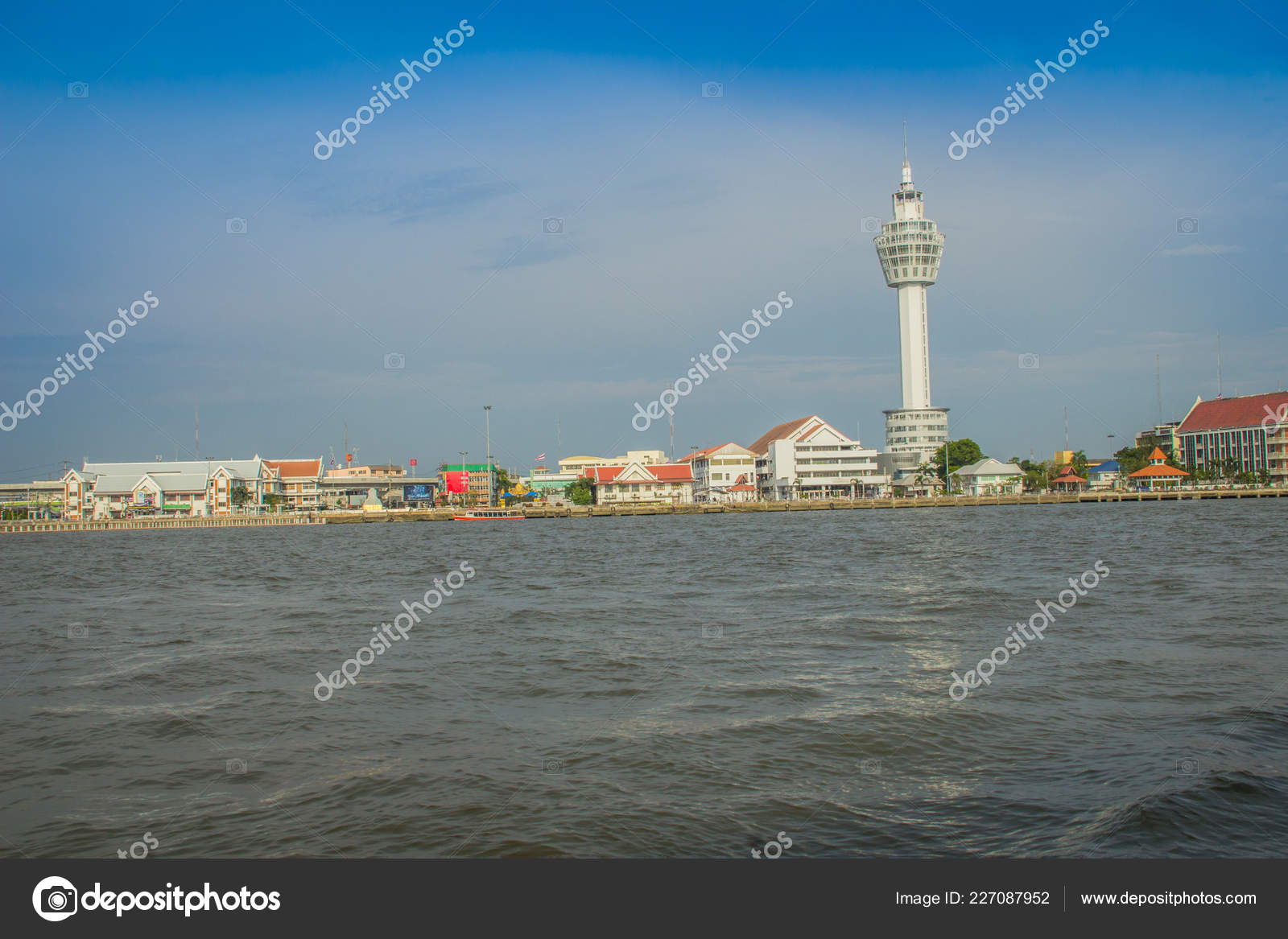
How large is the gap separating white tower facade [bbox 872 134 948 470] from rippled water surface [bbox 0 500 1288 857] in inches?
4637

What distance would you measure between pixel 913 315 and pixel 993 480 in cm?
4114

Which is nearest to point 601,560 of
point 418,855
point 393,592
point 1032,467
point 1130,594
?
point 393,592

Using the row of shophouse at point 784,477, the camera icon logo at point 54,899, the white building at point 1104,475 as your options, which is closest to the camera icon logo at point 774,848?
the camera icon logo at point 54,899

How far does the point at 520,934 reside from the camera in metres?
3.81

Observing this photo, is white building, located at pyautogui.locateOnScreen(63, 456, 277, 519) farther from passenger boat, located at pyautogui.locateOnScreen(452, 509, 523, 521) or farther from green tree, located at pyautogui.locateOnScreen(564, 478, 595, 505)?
green tree, located at pyautogui.locateOnScreen(564, 478, 595, 505)

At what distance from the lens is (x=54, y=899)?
12.8 ft

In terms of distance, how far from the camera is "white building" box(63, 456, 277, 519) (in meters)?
102

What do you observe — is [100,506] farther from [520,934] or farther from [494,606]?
[520,934]

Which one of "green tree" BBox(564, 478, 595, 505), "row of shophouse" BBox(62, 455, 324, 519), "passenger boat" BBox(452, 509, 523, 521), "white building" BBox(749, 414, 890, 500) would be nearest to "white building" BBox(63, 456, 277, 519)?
"row of shophouse" BBox(62, 455, 324, 519)

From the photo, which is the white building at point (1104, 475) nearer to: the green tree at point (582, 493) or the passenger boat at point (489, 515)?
the green tree at point (582, 493)

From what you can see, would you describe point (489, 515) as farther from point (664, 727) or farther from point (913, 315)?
point (664, 727)

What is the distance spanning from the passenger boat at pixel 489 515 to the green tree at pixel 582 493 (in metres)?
8.94

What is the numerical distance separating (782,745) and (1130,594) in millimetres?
12601

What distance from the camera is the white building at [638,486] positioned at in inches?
4035
